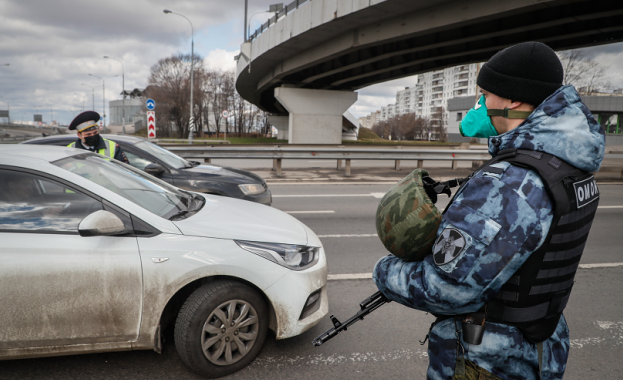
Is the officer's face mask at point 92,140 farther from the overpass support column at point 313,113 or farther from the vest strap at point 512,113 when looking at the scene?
the overpass support column at point 313,113

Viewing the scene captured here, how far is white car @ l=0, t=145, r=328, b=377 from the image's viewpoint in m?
2.57

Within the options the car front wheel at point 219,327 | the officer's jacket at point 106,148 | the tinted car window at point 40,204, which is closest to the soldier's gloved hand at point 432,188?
the car front wheel at point 219,327

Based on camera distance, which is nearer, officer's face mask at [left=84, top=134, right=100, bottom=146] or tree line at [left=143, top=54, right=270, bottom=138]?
officer's face mask at [left=84, top=134, right=100, bottom=146]

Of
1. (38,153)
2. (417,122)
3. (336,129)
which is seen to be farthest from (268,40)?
(417,122)

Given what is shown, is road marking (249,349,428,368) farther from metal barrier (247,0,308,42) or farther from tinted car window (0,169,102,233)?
metal barrier (247,0,308,42)

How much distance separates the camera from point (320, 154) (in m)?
14.8

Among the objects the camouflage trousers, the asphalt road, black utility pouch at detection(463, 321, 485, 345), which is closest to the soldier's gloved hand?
black utility pouch at detection(463, 321, 485, 345)

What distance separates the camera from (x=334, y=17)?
18078mm

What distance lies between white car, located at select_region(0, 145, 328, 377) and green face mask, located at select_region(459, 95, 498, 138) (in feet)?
5.43

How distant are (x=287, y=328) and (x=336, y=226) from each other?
4.31m

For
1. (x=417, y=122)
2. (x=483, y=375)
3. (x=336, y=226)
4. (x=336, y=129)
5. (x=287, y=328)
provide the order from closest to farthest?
1. (x=483, y=375)
2. (x=287, y=328)
3. (x=336, y=226)
4. (x=336, y=129)
5. (x=417, y=122)

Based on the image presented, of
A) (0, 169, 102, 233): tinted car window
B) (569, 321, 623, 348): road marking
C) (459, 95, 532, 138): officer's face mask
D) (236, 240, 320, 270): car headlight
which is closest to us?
(459, 95, 532, 138): officer's face mask

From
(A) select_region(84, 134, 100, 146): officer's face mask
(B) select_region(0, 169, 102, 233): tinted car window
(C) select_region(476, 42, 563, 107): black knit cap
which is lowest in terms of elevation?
(B) select_region(0, 169, 102, 233): tinted car window

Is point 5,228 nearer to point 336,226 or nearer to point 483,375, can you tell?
point 483,375
